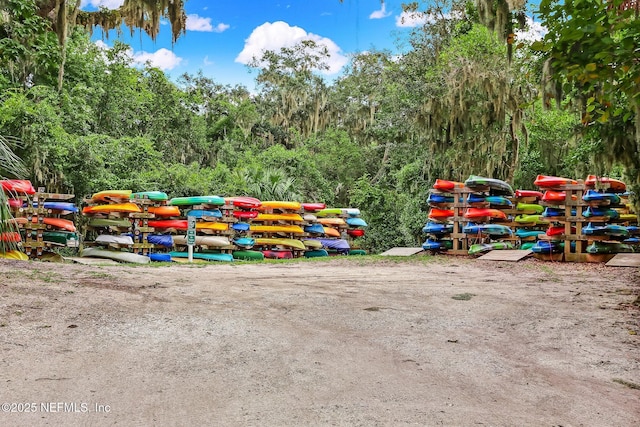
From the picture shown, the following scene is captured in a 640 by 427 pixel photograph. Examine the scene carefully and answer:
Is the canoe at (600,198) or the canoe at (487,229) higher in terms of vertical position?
the canoe at (600,198)

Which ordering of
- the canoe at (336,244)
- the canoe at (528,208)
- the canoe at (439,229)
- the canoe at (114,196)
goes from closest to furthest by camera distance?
1. the canoe at (114,196)
2. the canoe at (439,229)
3. the canoe at (528,208)
4. the canoe at (336,244)

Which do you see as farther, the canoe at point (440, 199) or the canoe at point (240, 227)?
the canoe at point (240, 227)

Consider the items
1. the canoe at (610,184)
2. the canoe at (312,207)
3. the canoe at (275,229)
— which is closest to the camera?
the canoe at (610,184)

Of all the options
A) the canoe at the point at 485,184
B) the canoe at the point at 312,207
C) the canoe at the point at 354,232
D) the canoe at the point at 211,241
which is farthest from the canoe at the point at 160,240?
the canoe at the point at 485,184

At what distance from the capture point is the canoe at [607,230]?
394 inches

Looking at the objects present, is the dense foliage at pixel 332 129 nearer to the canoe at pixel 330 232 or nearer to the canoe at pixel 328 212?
the canoe at pixel 328 212

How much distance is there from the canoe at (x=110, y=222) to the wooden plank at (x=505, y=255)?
25.5 ft

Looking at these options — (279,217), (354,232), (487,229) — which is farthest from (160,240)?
(487,229)

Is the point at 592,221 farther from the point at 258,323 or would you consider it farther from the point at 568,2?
the point at 258,323

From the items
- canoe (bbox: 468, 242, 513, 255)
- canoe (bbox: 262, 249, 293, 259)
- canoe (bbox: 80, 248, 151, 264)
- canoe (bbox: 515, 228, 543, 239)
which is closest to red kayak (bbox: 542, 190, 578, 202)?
canoe (bbox: 468, 242, 513, 255)

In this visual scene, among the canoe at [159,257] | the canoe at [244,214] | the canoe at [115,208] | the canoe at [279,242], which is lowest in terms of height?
the canoe at [159,257]

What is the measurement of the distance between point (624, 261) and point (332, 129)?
1782 centimetres

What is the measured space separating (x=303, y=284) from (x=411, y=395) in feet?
13.0

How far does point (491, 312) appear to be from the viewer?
17.1 feet
